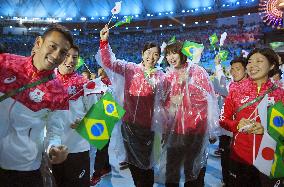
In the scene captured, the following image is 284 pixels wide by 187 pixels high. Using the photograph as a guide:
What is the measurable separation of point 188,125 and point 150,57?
90 cm

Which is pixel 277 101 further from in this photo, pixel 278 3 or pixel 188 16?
pixel 188 16

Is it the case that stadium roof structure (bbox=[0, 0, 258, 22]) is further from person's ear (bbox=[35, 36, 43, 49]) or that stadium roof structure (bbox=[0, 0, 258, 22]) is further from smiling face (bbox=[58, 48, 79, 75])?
person's ear (bbox=[35, 36, 43, 49])

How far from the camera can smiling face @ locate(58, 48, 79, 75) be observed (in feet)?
10.7

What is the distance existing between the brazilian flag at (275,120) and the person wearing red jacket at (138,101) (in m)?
1.44

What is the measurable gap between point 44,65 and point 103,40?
5.53ft

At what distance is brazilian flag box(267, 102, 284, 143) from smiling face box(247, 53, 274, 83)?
302mm

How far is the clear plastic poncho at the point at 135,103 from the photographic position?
3.80 meters

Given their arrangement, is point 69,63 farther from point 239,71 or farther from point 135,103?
point 239,71

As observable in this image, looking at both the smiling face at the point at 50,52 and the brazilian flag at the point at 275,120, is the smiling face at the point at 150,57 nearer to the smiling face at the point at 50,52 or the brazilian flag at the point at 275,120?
the brazilian flag at the point at 275,120

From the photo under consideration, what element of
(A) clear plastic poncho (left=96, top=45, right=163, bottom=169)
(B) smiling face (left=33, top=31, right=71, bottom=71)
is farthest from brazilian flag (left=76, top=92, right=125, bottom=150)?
(A) clear plastic poncho (left=96, top=45, right=163, bottom=169)

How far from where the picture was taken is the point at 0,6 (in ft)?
129

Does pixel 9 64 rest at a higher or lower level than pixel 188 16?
lower

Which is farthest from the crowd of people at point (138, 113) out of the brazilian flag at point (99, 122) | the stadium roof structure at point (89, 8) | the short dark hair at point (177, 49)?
the stadium roof structure at point (89, 8)

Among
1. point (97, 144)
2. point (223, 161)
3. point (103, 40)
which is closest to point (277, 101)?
point (97, 144)
